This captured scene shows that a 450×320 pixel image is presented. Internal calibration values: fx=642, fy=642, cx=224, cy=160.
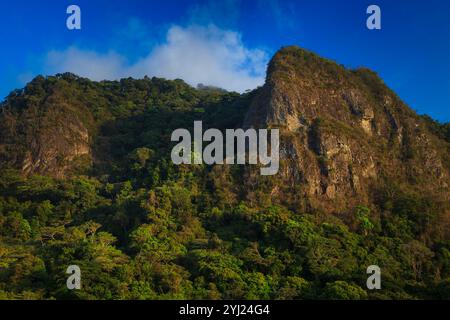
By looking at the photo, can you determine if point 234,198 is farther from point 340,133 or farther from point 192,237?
point 340,133

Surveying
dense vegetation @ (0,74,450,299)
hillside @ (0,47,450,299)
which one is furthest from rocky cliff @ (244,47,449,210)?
dense vegetation @ (0,74,450,299)

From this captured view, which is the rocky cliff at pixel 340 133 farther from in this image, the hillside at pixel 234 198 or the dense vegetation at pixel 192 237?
the dense vegetation at pixel 192 237

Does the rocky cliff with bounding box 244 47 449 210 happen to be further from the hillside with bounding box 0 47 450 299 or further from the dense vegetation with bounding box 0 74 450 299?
the dense vegetation with bounding box 0 74 450 299

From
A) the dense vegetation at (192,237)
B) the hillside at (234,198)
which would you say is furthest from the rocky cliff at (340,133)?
the dense vegetation at (192,237)

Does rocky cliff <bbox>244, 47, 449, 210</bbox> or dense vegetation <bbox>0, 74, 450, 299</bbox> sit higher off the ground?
rocky cliff <bbox>244, 47, 449, 210</bbox>

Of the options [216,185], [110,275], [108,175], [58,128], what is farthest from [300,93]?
[110,275]
